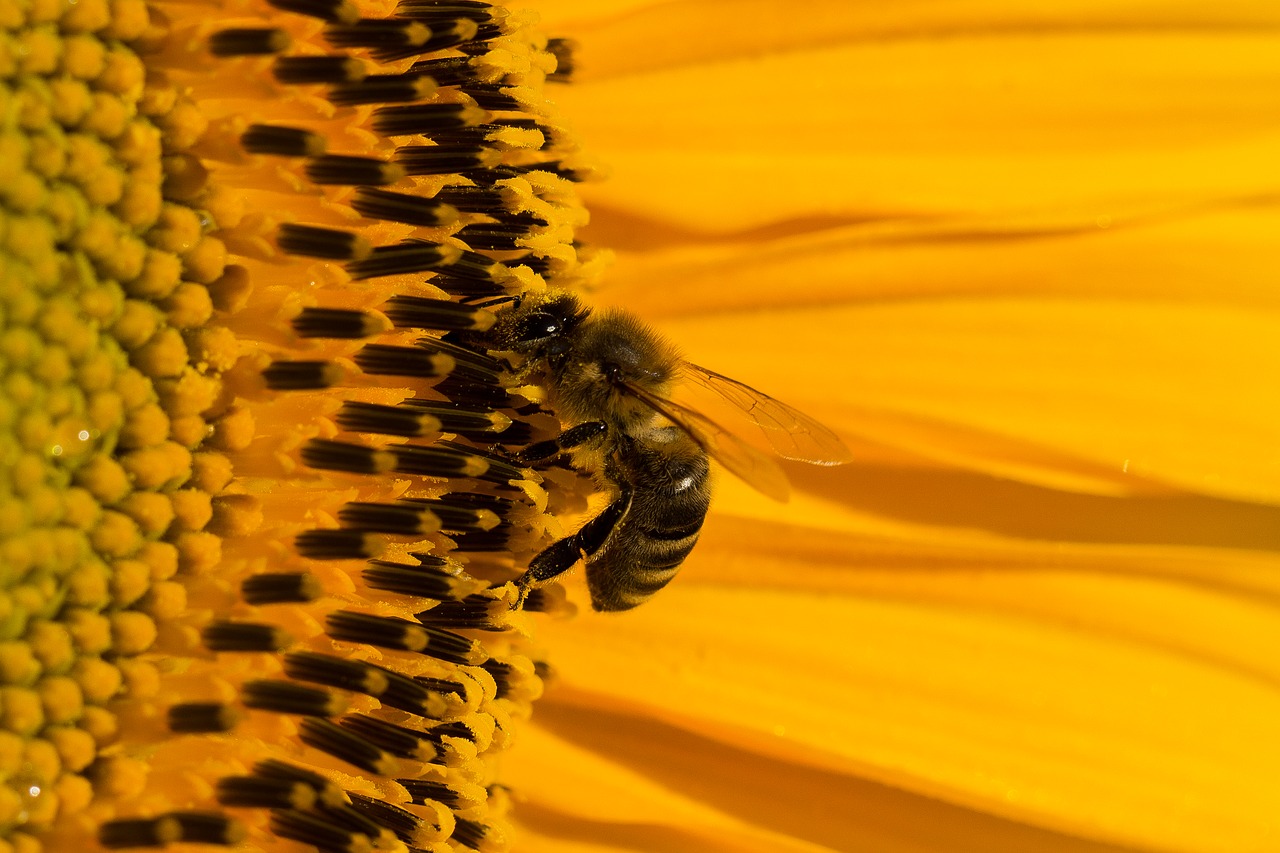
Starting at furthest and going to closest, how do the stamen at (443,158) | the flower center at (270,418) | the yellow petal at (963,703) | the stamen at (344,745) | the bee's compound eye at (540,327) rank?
the yellow petal at (963,703) → the stamen at (443,158) → the bee's compound eye at (540,327) → the stamen at (344,745) → the flower center at (270,418)

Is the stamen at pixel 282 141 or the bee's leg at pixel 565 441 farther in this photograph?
the bee's leg at pixel 565 441

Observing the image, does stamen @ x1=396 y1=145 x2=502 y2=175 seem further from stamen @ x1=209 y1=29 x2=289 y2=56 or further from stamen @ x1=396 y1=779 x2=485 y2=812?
stamen @ x1=396 y1=779 x2=485 y2=812

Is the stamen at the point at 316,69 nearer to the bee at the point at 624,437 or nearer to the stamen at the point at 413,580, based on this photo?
the bee at the point at 624,437

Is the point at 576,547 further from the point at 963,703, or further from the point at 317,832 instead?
the point at 963,703

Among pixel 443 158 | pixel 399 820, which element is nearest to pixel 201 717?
pixel 399 820

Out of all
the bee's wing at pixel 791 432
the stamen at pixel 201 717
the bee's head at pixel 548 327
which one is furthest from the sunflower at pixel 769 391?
the bee's wing at pixel 791 432

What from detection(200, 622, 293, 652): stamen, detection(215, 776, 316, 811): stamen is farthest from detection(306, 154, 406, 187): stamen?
detection(215, 776, 316, 811): stamen

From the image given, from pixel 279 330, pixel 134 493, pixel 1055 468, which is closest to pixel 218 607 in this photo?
pixel 134 493
